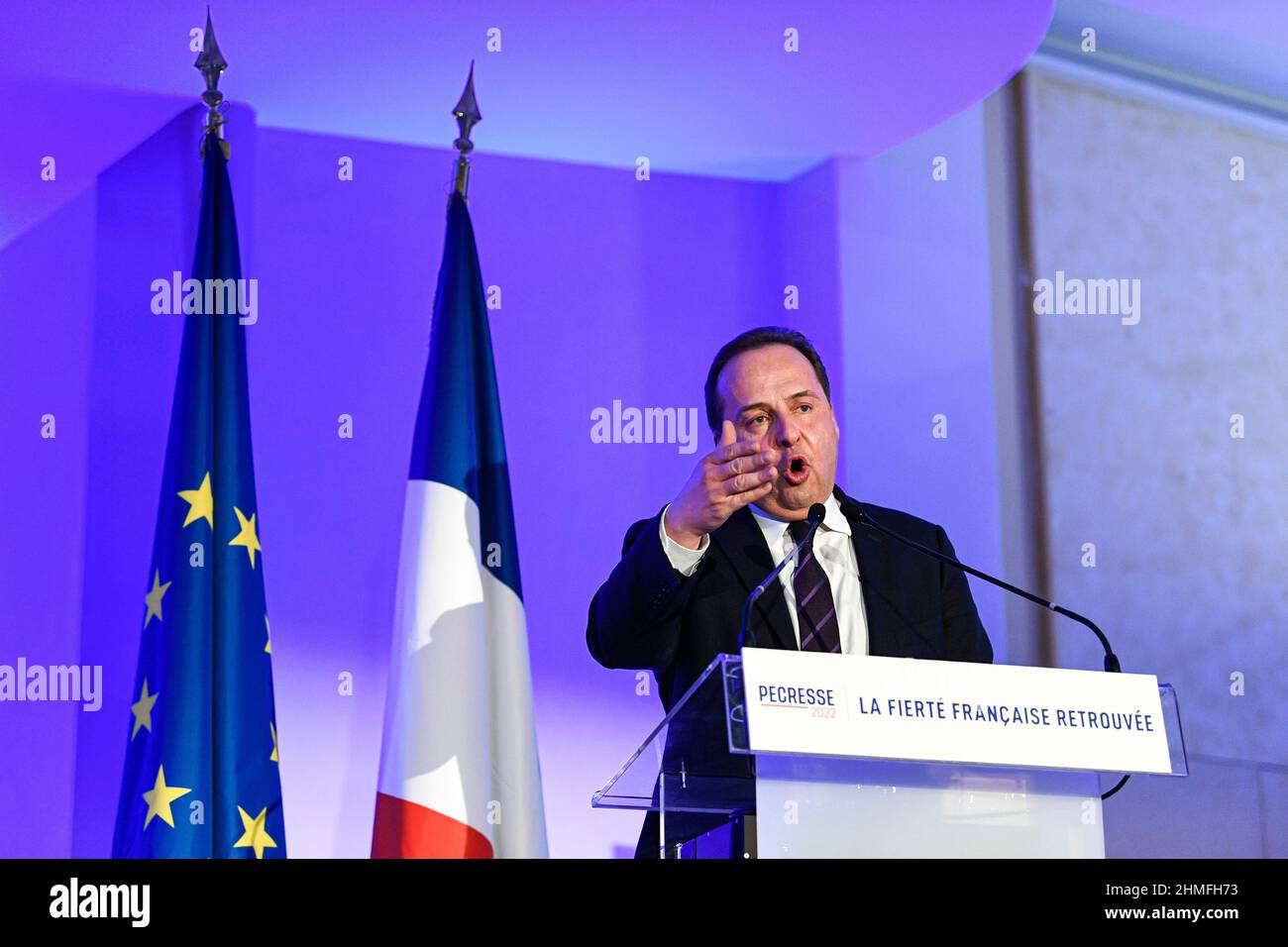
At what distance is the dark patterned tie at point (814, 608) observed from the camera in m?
2.47

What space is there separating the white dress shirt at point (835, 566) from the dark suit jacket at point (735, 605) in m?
0.02

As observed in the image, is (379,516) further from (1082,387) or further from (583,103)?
(1082,387)

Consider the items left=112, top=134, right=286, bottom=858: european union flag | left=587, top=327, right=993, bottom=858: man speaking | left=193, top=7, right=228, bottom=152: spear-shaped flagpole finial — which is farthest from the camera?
left=193, top=7, right=228, bottom=152: spear-shaped flagpole finial

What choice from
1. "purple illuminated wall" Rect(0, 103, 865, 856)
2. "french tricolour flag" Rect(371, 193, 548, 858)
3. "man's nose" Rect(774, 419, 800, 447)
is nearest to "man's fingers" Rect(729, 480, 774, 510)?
"man's nose" Rect(774, 419, 800, 447)

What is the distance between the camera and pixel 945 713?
1.78m

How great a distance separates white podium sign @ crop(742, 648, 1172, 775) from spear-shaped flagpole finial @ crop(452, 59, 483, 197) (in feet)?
7.95

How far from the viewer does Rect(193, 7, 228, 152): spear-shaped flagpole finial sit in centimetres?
372

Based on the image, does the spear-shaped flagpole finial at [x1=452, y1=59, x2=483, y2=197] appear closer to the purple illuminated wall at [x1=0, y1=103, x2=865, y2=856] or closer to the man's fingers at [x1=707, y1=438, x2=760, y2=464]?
the purple illuminated wall at [x1=0, y1=103, x2=865, y2=856]

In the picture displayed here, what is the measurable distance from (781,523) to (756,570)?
0.16 m

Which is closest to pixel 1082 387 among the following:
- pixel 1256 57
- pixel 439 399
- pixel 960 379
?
pixel 960 379

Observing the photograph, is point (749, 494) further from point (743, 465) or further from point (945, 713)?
point (945, 713)

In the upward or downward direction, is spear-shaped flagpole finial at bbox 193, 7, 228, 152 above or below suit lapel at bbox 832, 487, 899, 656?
above

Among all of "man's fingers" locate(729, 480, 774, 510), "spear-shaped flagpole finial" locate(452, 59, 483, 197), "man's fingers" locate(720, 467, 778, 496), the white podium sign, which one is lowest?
the white podium sign

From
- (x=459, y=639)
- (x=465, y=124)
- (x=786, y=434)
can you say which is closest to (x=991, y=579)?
(x=786, y=434)
